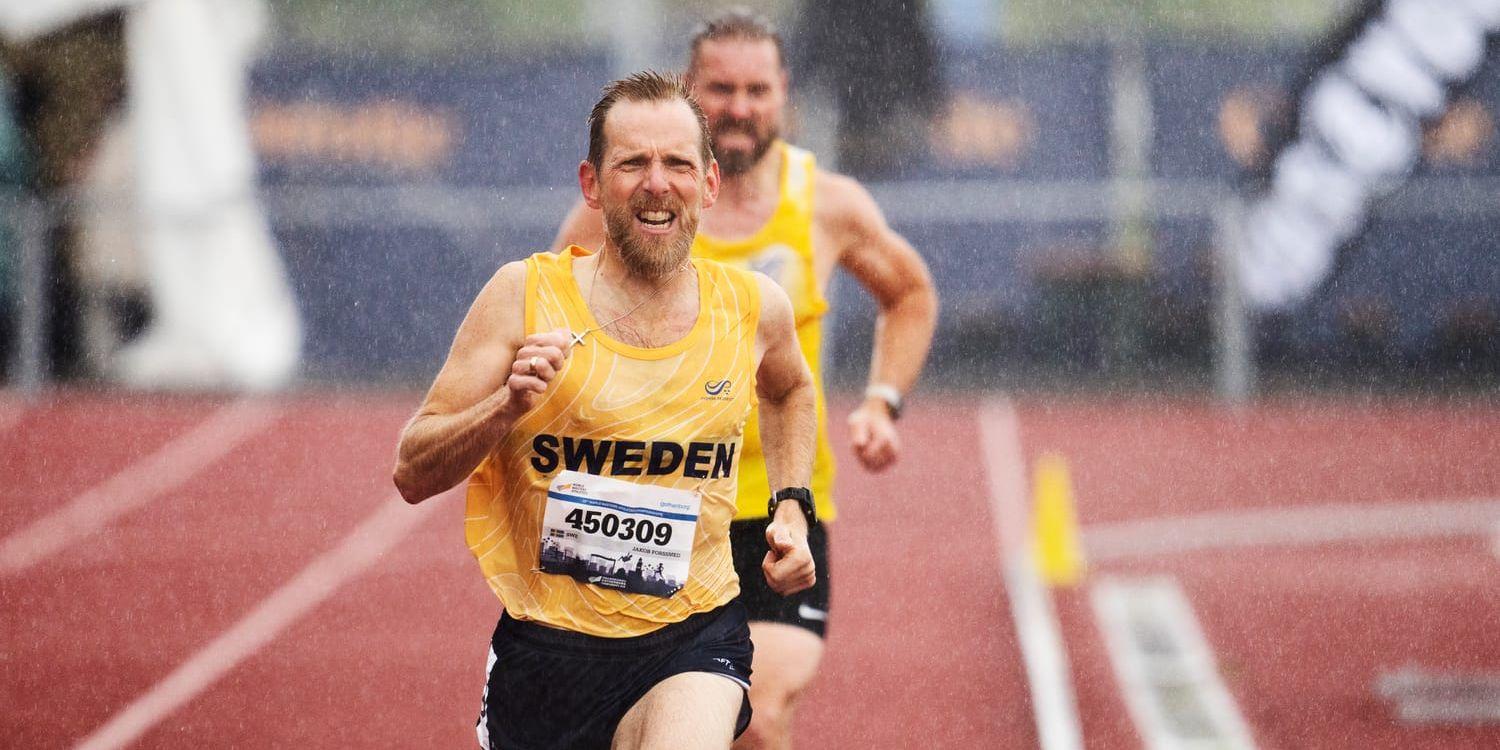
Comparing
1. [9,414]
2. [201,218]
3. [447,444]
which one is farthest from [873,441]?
[201,218]

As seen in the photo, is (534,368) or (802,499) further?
(802,499)

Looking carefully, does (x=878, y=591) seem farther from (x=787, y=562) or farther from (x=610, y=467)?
(x=610, y=467)

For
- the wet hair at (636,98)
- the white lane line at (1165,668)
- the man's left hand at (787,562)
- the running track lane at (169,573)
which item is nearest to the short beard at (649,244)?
the wet hair at (636,98)

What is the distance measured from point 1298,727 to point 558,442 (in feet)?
15.4

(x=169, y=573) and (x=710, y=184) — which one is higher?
(x=710, y=184)

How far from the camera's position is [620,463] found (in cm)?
335

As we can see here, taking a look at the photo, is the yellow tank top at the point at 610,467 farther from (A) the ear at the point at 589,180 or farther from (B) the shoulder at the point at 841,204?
(B) the shoulder at the point at 841,204

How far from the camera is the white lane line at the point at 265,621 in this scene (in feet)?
24.7

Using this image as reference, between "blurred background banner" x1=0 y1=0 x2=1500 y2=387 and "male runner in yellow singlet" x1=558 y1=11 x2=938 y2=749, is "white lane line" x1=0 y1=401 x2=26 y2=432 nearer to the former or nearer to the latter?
"blurred background banner" x1=0 y1=0 x2=1500 y2=387

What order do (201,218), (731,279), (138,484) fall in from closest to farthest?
(731,279)
(138,484)
(201,218)

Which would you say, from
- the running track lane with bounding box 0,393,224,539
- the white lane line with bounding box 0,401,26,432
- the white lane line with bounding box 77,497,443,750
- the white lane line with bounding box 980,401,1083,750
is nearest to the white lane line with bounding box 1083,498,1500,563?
the white lane line with bounding box 980,401,1083,750

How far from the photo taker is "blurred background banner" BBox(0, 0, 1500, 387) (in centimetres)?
1706

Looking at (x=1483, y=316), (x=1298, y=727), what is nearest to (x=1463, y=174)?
(x=1483, y=316)

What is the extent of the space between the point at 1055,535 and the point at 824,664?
227cm
